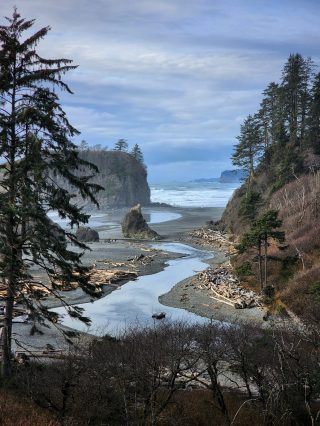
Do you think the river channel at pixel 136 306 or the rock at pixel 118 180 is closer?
the river channel at pixel 136 306

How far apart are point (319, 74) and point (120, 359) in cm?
6391

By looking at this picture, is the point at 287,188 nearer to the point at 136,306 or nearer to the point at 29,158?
the point at 136,306

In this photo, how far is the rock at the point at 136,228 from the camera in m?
76.4

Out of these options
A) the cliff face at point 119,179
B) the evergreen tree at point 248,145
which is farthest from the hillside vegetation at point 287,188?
the cliff face at point 119,179

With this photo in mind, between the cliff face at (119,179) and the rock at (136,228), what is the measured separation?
72301 mm

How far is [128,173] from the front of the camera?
527 ft

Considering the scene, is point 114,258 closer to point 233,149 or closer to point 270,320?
point 270,320

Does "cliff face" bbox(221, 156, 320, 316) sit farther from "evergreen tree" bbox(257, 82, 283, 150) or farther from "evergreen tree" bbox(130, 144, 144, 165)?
"evergreen tree" bbox(130, 144, 144, 165)

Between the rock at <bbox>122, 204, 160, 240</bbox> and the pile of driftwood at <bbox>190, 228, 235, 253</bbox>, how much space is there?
24.6 feet

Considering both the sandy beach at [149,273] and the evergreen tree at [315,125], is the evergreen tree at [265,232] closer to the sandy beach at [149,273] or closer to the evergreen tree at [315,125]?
the sandy beach at [149,273]

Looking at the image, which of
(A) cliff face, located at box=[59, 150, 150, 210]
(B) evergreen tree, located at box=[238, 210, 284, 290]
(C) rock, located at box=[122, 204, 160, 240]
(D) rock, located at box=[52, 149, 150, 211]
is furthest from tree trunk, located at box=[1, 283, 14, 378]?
(A) cliff face, located at box=[59, 150, 150, 210]

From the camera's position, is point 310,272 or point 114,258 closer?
point 310,272

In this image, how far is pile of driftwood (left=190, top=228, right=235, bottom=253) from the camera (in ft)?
215

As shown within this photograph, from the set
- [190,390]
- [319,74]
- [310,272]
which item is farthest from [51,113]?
[319,74]
